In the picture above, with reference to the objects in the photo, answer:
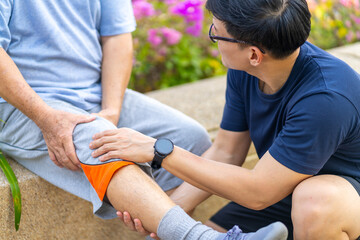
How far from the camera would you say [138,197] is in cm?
166

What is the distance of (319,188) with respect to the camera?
1.58m

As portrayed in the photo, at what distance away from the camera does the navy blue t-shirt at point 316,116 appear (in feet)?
4.92

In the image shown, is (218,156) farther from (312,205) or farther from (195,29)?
(195,29)

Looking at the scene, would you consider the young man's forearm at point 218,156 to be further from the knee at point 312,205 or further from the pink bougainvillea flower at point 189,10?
the pink bougainvillea flower at point 189,10

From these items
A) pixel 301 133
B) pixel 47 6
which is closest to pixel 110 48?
pixel 47 6

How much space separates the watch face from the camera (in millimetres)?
1682

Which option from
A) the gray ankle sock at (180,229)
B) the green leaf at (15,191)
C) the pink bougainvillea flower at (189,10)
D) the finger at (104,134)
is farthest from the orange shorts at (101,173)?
the pink bougainvillea flower at (189,10)

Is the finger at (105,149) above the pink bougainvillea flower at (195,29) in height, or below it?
above

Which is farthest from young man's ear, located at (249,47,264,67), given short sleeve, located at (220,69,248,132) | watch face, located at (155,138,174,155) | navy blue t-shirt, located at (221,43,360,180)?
watch face, located at (155,138,174,155)

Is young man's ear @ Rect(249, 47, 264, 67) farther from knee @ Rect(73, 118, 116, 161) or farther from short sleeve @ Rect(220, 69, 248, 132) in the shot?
knee @ Rect(73, 118, 116, 161)

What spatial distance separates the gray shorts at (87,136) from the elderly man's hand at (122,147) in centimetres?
5

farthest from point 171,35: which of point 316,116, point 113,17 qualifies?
point 316,116

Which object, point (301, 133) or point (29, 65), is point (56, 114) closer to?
point (29, 65)

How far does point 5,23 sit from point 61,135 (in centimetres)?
53
